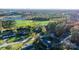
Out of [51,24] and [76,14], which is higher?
[76,14]

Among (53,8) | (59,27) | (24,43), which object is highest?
(53,8)

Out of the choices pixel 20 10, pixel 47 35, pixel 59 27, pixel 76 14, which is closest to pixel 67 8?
pixel 76 14

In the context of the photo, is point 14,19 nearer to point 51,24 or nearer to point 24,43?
point 24,43

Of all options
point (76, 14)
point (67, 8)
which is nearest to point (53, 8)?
point (67, 8)
